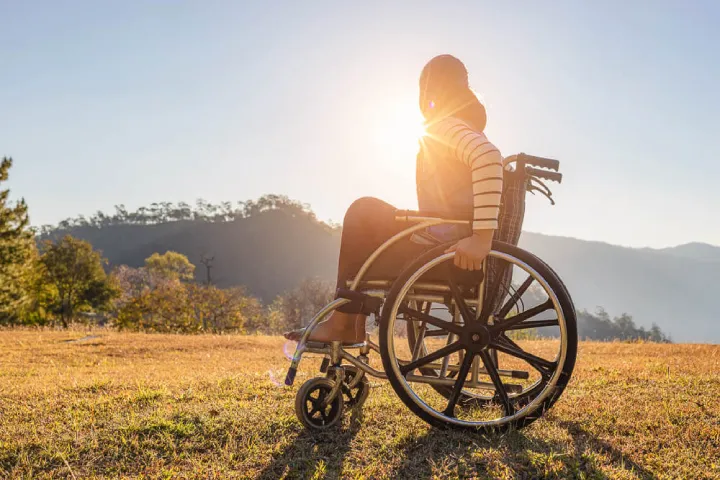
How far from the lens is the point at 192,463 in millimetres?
Result: 2438

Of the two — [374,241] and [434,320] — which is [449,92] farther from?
[434,320]

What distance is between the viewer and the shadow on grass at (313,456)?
231cm

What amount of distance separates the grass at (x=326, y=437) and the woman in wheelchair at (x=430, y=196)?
26.9 inches

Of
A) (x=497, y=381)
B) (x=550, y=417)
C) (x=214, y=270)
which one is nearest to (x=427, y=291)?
(x=497, y=381)

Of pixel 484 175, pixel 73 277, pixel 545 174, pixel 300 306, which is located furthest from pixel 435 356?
pixel 300 306

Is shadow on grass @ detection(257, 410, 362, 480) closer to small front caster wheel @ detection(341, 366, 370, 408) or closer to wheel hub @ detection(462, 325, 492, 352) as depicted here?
small front caster wheel @ detection(341, 366, 370, 408)

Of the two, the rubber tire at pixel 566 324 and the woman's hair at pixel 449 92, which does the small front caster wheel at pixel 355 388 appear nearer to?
the rubber tire at pixel 566 324

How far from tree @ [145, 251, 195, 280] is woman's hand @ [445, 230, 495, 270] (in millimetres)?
82357

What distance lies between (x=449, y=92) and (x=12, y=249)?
4057 centimetres

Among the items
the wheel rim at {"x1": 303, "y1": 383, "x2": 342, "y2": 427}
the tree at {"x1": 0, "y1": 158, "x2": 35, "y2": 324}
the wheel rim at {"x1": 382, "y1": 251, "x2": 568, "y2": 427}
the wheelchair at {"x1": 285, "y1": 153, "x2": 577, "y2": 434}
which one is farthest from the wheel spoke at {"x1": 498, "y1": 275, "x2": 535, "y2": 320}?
the tree at {"x1": 0, "y1": 158, "x2": 35, "y2": 324}

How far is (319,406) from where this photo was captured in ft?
9.77

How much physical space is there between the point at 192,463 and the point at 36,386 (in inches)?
127

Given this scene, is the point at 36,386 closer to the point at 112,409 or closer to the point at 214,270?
the point at 112,409

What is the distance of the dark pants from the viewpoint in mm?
3066
